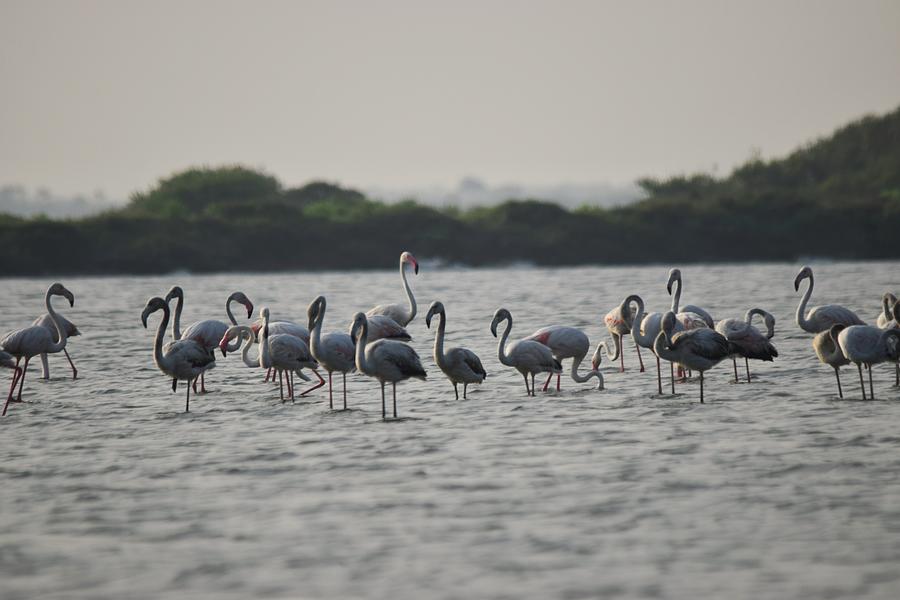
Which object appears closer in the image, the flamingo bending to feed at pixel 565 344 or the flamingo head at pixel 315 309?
the flamingo head at pixel 315 309

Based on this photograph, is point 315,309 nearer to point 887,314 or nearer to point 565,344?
point 565,344

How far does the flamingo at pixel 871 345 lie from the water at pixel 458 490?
569 millimetres

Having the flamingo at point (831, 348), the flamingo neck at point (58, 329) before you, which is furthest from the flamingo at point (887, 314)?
the flamingo neck at point (58, 329)

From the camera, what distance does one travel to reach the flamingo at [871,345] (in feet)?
48.0

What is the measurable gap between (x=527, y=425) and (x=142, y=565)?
6.23m

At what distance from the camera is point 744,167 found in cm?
9081

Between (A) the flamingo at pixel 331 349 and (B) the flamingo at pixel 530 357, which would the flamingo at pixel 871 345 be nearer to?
(B) the flamingo at pixel 530 357

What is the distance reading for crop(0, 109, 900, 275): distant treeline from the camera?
2527 inches

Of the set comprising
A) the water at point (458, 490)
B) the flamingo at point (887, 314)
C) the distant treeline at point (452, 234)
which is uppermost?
the distant treeline at point (452, 234)

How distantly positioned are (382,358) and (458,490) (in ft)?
14.2

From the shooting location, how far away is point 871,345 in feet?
48.2

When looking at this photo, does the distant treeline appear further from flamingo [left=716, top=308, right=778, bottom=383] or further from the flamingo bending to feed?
flamingo [left=716, top=308, right=778, bottom=383]

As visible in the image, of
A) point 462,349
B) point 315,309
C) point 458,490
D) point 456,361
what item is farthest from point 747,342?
point 458,490

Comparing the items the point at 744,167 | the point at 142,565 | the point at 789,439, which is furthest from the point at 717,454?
the point at 744,167
